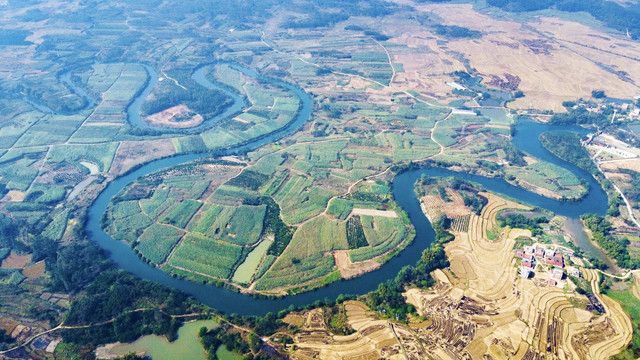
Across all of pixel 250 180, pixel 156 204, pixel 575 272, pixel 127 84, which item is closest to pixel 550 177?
pixel 575 272

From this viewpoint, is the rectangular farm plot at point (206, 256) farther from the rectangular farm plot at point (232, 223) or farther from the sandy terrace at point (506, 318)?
the sandy terrace at point (506, 318)

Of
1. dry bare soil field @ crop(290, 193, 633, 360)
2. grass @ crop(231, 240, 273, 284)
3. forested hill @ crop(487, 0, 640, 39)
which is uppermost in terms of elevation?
forested hill @ crop(487, 0, 640, 39)

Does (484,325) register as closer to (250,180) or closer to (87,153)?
(250,180)

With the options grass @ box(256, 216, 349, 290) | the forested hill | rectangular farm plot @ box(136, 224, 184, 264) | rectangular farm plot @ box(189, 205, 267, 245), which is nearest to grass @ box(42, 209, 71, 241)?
rectangular farm plot @ box(136, 224, 184, 264)

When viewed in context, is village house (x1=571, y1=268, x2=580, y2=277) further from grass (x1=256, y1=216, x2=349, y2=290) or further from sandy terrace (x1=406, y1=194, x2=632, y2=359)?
grass (x1=256, y1=216, x2=349, y2=290)

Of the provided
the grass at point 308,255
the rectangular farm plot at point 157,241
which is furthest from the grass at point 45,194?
the grass at point 308,255
